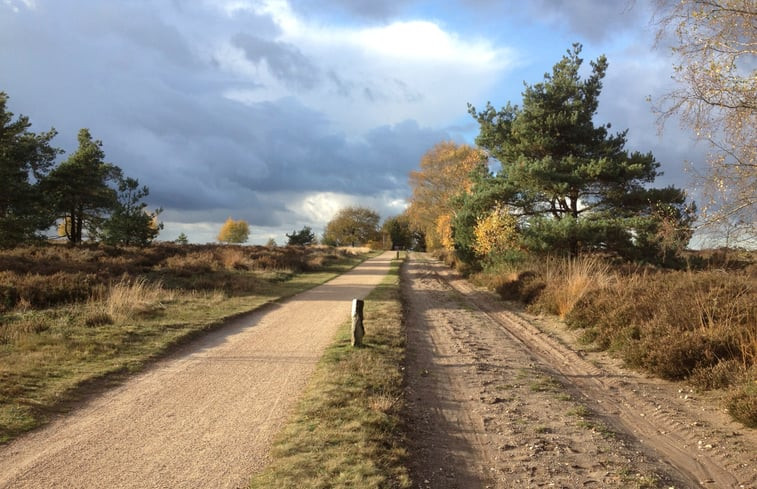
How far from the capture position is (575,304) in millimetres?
12836

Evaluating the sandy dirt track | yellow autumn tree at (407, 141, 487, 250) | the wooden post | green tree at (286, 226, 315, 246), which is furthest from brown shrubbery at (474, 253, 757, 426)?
green tree at (286, 226, 315, 246)

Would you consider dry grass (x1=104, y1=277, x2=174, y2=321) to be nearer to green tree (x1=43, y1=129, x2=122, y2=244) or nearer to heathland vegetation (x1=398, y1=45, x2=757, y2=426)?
heathland vegetation (x1=398, y1=45, x2=757, y2=426)

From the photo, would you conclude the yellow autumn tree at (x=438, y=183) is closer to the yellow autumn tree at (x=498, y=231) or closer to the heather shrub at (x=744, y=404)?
the yellow autumn tree at (x=498, y=231)

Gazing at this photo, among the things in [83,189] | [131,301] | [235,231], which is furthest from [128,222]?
[235,231]

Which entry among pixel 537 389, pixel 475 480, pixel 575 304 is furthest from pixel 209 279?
pixel 475 480

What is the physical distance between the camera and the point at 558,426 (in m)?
6.05

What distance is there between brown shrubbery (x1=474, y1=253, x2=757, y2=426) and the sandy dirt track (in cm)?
583

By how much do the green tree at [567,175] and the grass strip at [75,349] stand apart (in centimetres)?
1207

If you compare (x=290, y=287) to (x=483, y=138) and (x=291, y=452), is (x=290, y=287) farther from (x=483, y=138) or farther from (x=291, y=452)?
(x=291, y=452)

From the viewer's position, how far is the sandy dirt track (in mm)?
4301

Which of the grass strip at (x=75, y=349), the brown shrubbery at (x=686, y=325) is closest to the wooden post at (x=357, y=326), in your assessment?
the grass strip at (x=75, y=349)

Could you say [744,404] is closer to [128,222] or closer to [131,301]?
[131,301]

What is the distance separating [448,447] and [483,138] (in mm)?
20492

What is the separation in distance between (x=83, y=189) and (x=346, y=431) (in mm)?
31557
